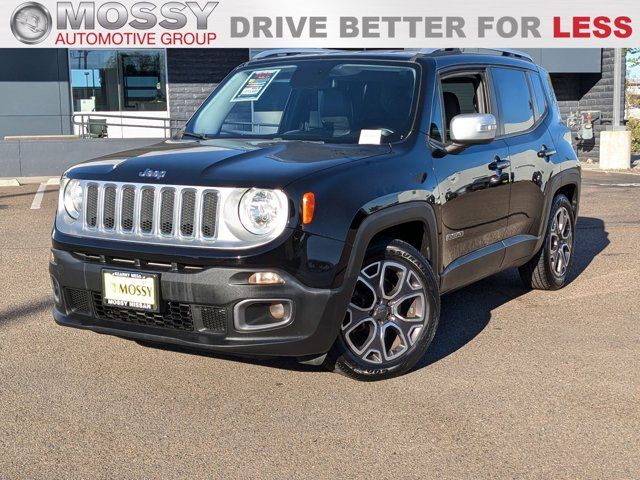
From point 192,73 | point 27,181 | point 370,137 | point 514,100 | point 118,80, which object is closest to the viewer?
point 370,137

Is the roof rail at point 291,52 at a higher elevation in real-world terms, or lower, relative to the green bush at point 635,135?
higher

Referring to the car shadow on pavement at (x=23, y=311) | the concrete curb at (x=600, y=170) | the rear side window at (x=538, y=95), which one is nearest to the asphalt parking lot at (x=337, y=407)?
the car shadow on pavement at (x=23, y=311)

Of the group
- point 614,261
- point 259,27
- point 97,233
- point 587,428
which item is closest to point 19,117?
point 259,27

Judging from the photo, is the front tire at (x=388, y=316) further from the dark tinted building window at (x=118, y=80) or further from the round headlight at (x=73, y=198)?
the dark tinted building window at (x=118, y=80)

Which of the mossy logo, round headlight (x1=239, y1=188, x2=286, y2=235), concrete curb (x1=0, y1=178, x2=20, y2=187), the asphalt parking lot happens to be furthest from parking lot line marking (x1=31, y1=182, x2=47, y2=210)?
round headlight (x1=239, y1=188, x2=286, y2=235)

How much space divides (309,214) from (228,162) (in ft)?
1.93

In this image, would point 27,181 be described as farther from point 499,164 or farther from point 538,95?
point 499,164

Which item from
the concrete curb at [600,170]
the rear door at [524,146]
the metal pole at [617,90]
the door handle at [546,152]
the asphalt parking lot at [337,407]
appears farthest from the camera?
the metal pole at [617,90]

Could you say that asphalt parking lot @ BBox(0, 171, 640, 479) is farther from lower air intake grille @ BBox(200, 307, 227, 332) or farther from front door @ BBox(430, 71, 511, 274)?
front door @ BBox(430, 71, 511, 274)

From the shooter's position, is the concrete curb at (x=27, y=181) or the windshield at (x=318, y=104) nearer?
the windshield at (x=318, y=104)

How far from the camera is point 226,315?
14.6 feet

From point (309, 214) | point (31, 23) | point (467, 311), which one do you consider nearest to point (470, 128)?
point (309, 214)

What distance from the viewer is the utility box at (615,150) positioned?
2016 cm

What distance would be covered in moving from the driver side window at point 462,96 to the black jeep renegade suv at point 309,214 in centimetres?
1
